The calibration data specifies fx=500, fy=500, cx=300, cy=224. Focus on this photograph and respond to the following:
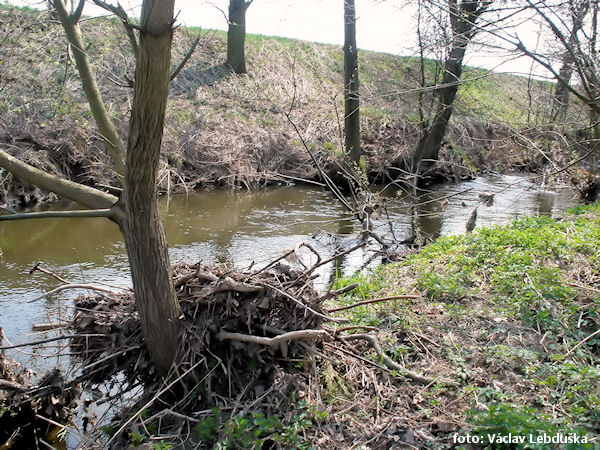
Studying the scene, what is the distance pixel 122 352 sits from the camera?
151 inches

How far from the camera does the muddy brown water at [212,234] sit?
6.95 metres

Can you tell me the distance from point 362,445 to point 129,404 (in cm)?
192

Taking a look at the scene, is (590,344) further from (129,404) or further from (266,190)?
(266,190)

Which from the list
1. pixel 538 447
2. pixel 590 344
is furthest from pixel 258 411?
pixel 590 344

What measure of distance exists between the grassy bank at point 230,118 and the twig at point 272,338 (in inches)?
349

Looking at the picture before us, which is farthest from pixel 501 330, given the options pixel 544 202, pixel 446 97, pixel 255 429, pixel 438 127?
pixel 438 127

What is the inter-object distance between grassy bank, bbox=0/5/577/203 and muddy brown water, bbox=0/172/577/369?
3.73 ft

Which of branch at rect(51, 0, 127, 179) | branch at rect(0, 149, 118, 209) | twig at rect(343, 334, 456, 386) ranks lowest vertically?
twig at rect(343, 334, 456, 386)

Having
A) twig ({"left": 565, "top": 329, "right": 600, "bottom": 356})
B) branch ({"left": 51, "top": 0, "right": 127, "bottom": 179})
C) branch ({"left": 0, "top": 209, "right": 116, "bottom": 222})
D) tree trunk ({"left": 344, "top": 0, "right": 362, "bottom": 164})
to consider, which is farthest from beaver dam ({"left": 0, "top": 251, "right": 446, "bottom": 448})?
tree trunk ({"left": 344, "top": 0, "right": 362, "bottom": 164})

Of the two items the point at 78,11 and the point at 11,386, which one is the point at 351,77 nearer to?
the point at 78,11

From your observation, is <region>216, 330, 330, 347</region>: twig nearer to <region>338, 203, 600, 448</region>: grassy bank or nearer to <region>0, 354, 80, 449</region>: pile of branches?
<region>338, 203, 600, 448</region>: grassy bank

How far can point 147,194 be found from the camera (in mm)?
3346

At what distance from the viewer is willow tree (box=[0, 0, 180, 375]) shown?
2.97 metres

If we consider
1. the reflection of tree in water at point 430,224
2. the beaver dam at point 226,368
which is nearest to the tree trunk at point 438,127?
the reflection of tree in water at point 430,224
